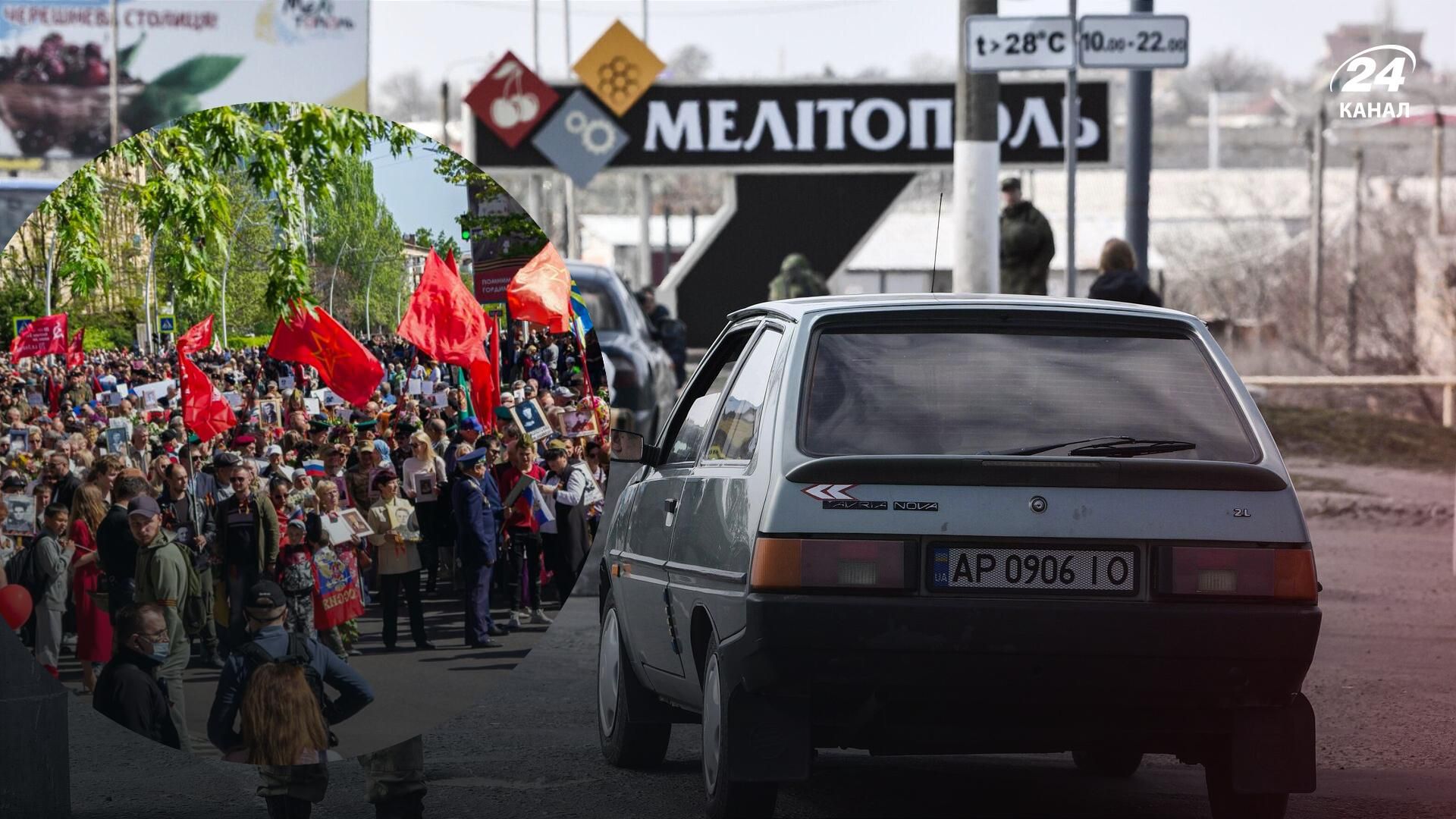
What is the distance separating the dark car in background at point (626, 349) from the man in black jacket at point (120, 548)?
8.91m

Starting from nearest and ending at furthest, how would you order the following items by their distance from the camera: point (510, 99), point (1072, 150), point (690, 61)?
point (1072, 150), point (510, 99), point (690, 61)

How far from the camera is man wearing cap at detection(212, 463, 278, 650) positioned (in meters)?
4.61

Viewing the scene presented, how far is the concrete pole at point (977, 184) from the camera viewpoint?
11.8 meters

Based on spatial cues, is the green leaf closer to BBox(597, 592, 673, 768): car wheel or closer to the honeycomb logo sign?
the honeycomb logo sign

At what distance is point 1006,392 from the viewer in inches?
186

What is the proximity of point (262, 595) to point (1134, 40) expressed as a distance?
25.8 ft

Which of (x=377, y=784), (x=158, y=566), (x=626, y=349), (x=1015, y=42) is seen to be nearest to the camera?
(x=158, y=566)

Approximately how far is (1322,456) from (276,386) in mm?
13542

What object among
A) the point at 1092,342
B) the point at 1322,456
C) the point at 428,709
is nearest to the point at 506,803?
the point at 428,709

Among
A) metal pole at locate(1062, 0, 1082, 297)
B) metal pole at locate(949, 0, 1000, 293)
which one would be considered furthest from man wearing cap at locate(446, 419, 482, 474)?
metal pole at locate(949, 0, 1000, 293)

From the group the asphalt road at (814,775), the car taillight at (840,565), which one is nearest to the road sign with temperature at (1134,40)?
the asphalt road at (814,775)

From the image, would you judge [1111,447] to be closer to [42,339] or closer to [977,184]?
[42,339]

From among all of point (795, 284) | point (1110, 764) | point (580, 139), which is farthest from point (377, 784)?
point (580, 139)

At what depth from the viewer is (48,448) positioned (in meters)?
4.68
